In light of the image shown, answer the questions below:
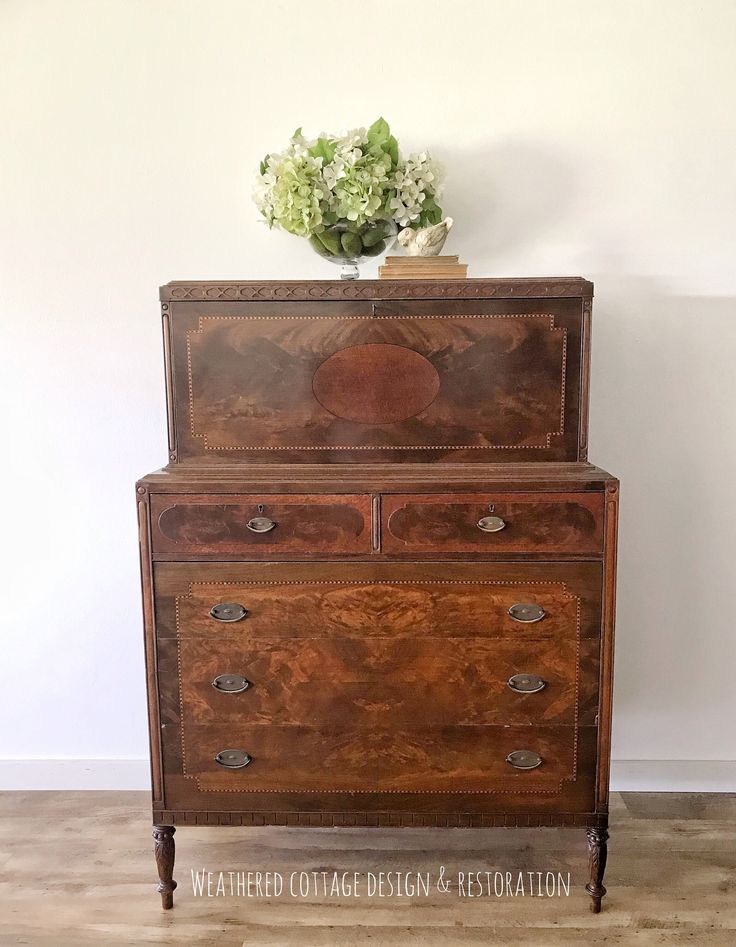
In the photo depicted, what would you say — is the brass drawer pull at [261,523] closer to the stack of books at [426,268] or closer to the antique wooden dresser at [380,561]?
the antique wooden dresser at [380,561]

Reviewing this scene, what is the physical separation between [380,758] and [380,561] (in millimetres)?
502

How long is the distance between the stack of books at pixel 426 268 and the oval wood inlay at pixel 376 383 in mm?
203

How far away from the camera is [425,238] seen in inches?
77.2

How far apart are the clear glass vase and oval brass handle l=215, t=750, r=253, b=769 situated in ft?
4.15

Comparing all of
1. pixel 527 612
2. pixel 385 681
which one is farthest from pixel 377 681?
pixel 527 612

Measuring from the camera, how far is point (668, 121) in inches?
88.7

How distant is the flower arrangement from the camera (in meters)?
1.99

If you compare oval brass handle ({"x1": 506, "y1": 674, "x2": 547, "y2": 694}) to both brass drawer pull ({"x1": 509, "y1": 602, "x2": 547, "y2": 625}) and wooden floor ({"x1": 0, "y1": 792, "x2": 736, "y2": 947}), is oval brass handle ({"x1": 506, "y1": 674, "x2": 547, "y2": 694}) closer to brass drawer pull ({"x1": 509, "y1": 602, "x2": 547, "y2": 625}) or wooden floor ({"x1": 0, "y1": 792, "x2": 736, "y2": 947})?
brass drawer pull ({"x1": 509, "y1": 602, "x2": 547, "y2": 625})

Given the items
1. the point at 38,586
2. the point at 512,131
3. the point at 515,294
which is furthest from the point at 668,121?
the point at 38,586

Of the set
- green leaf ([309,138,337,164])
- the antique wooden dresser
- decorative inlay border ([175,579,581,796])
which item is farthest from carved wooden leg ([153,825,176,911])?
green leaf ([309,138,337,164])

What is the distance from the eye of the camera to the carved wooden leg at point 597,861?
74.9 inches

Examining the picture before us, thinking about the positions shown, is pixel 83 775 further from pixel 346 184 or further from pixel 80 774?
pixel 346 184

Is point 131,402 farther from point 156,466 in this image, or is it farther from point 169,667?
point 169,667

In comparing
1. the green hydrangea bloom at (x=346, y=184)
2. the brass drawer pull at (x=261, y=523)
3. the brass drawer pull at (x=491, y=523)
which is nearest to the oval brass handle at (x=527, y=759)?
the brass drawer pull at (x=491, y=523)
